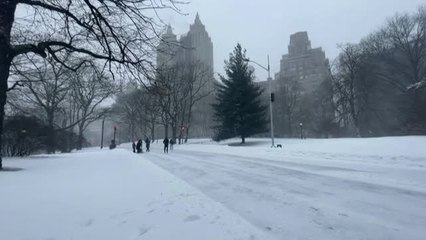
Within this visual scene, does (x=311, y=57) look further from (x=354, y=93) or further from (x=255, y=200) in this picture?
(x=255, y=200)

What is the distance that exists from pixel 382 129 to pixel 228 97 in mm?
26808

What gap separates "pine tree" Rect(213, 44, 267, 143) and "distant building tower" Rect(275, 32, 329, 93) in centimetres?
5037

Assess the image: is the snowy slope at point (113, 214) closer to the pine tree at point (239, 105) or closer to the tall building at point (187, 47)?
the tall building at point (187, 47)

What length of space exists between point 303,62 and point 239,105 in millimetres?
65799

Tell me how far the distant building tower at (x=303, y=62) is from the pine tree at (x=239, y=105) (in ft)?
165

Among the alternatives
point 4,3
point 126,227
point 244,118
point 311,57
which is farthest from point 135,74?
point 311,57

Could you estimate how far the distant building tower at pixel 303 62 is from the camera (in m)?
102

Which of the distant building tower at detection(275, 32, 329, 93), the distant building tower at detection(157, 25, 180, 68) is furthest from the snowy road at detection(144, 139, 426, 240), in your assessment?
the distant building tower at detection(275, 32, 329, 93)

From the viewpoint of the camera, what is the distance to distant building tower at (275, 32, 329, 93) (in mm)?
101500

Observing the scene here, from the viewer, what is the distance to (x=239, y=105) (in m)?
46.7

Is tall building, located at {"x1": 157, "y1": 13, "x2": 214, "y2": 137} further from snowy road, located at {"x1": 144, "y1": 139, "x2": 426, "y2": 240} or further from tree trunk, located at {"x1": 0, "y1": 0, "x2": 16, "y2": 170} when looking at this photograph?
snowy road, located at {"x1": 144, "y1": 139, "x2": 426, "y2": 240}

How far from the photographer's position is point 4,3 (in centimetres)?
605

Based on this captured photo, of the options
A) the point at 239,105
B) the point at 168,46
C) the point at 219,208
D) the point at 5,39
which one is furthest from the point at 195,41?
the point at 239,105

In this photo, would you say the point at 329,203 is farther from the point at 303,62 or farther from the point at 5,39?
the point at 303,62
